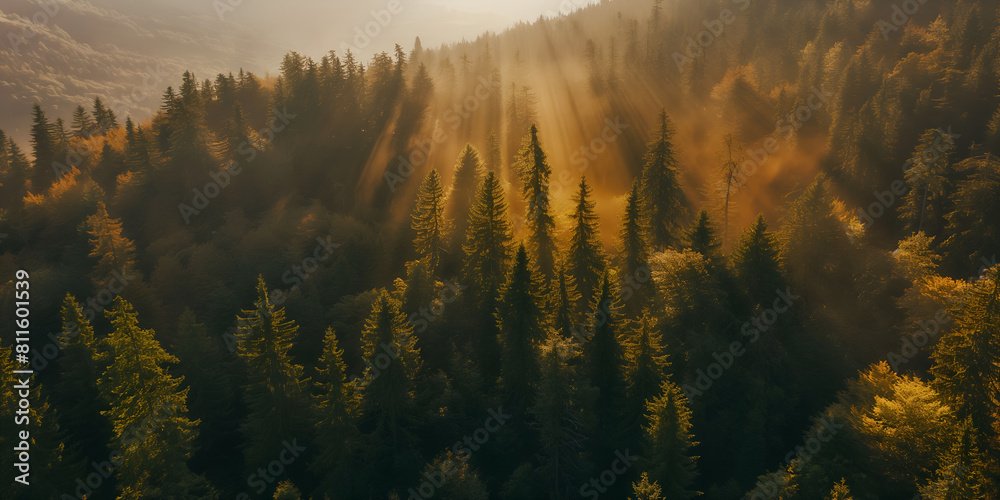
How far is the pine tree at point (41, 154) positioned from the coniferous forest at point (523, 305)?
421mm

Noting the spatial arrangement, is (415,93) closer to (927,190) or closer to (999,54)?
(927,190)

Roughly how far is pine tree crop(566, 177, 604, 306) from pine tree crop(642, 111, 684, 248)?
33.2 ft

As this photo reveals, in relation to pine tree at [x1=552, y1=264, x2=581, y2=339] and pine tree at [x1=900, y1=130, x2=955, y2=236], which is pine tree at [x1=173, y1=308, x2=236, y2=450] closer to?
pine tree at [x1=552, y1=264, x2=581, y2=339]

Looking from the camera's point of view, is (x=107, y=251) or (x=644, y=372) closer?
(x=644, y=372)

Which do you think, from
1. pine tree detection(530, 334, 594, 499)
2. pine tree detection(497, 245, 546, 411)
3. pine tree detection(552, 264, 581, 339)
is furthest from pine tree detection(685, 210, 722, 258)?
pine tree detection(530, 334, 594, 499)

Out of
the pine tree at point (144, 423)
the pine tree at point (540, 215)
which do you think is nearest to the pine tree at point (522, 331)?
the pine tree at point (540, 215)

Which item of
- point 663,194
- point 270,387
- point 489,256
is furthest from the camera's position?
point 663,194

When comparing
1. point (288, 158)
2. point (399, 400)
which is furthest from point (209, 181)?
point (399, 400)

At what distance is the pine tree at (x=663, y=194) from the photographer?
5622cm

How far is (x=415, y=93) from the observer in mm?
100125

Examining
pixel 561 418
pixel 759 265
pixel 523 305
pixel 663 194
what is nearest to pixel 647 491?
pixel 561 418

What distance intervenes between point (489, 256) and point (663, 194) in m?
21.0

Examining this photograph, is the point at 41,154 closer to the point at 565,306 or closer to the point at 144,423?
the point at 144,423

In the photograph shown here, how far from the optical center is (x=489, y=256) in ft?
164
